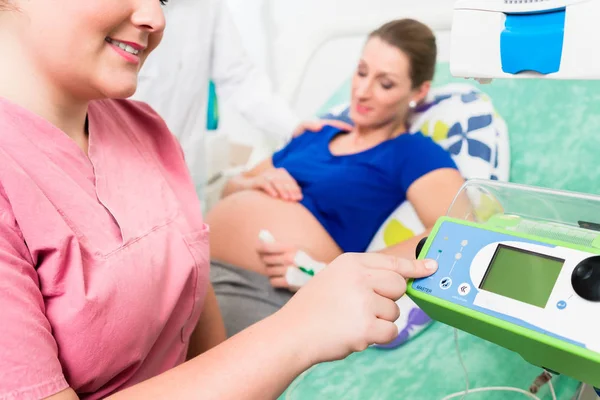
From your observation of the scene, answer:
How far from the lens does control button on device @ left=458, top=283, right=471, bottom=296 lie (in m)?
0.59

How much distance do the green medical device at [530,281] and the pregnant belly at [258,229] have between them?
2.43 ft

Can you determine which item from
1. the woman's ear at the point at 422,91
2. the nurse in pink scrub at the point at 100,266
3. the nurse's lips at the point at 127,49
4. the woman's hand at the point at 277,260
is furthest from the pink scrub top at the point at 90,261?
the woman's ear at the point at 422,91

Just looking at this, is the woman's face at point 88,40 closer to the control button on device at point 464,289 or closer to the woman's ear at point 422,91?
the control button on device at point 464,289

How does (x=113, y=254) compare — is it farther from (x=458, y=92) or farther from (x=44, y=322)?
(x=458, y=92)

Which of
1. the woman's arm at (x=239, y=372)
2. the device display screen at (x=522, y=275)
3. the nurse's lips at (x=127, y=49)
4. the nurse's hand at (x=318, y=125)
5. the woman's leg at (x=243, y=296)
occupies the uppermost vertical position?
the nurse's lips at (x=127, y=49)

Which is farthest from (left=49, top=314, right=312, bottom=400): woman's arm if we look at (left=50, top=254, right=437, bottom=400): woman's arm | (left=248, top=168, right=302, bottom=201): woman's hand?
(left=248, top=168, right=302, bottom=201): woman's hand

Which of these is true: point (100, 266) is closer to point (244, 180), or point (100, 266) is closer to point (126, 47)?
point (126, 47)

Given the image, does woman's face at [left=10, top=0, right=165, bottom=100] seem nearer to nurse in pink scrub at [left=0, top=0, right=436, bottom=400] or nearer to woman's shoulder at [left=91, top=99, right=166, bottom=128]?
nurse in pink scrub at [left=0, top=0, right=436, bottom=400]

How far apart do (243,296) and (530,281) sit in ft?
2.84

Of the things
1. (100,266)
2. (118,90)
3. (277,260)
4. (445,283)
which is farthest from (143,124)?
(445,283)

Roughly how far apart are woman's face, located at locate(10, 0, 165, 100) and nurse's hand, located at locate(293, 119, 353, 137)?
1058 mm

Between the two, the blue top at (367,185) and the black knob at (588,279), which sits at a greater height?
the black knob at (588,279)

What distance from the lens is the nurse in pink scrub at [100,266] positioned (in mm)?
545

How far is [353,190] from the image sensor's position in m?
1.48
